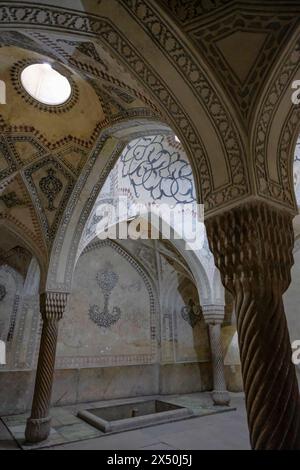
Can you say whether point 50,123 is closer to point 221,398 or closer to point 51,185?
point 51,185

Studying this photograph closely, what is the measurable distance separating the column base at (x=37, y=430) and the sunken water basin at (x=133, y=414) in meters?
1.00

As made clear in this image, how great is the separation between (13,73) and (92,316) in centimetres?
657

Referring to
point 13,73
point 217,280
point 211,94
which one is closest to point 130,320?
point 217,280

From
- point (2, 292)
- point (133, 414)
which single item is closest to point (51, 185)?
point (2, 292)

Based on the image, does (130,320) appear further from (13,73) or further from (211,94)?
(211,94)

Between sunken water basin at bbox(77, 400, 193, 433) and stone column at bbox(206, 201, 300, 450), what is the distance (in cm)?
427

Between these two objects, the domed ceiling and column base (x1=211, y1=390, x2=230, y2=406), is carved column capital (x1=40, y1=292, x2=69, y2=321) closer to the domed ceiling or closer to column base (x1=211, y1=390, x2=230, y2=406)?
the domed ceiling

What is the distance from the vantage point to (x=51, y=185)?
5832 millimetres

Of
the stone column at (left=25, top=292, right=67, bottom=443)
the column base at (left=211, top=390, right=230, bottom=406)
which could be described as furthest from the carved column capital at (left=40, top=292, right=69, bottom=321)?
the column base at (left=211, top=390, right=230, bottom=406)

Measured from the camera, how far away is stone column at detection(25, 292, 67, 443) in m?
5.12

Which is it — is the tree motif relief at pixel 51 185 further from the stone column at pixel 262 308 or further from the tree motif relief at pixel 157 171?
the stone column at pixel 262 308

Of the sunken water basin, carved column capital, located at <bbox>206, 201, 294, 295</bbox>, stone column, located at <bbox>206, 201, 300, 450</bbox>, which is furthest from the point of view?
the sunken water basin

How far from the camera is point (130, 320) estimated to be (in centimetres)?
958

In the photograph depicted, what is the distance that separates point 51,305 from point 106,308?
3.47 m
